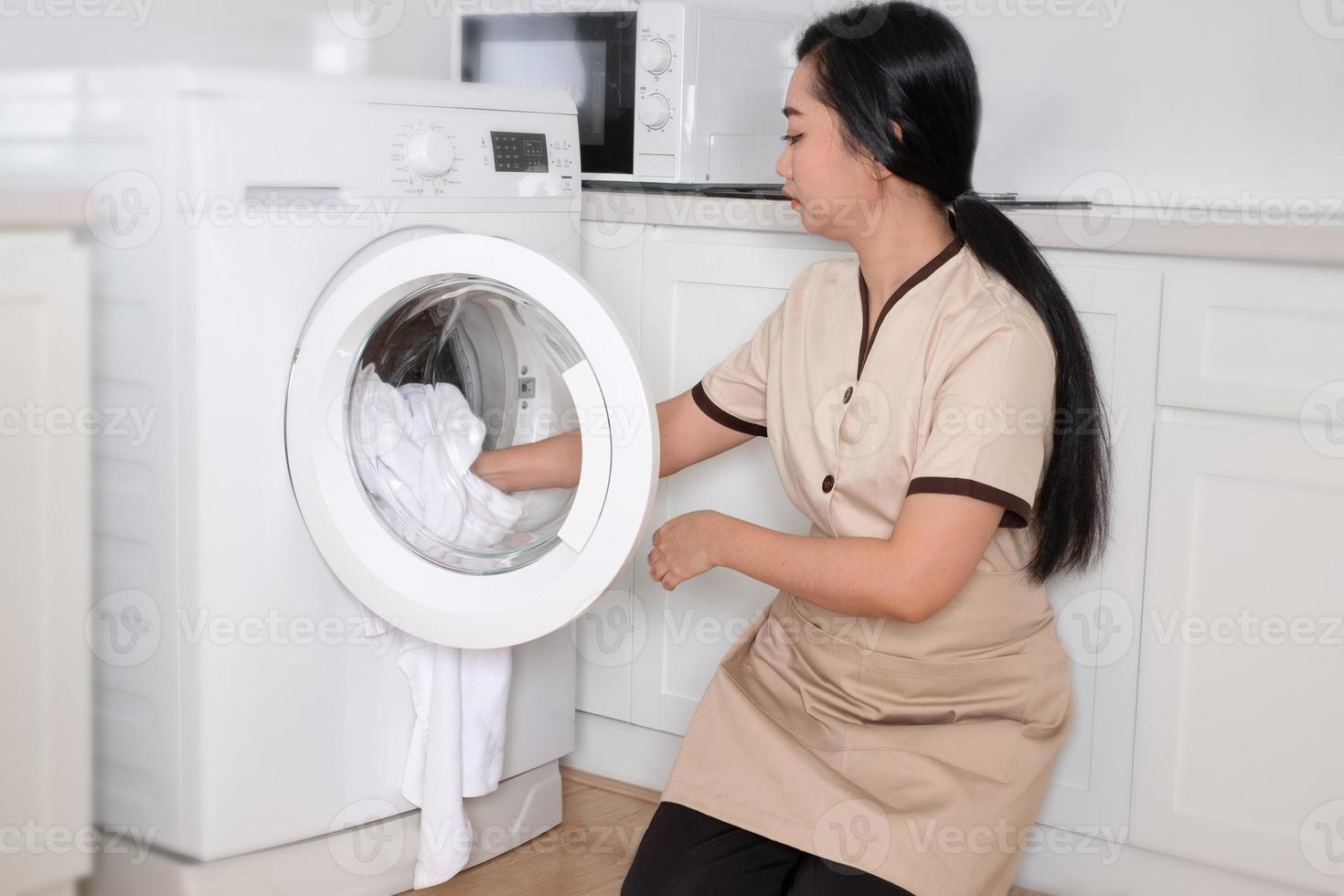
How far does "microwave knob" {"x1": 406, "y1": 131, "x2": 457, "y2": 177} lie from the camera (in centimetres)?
157

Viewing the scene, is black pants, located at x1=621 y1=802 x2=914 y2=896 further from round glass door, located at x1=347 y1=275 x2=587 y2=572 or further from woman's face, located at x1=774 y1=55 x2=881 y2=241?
woman's face, located at x1=774 y1=55 x2=881 y2=241

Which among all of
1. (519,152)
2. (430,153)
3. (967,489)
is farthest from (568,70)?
(967,489)

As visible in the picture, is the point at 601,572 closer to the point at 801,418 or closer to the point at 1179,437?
the point at 801,418

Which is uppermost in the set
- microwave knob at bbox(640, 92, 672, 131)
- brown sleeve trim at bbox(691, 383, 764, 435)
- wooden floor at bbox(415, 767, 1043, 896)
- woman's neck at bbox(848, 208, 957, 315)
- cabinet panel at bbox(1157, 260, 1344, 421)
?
microwave knob at bbox(640, 92, 672, 131)

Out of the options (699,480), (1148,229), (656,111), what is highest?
(656,111)

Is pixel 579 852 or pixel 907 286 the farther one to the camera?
pixel 579 852

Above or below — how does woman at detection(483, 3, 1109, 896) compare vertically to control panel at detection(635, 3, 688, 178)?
below

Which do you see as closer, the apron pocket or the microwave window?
the apron pocket

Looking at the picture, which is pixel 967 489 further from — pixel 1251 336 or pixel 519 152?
pixel 519 152

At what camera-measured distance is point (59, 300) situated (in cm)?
136

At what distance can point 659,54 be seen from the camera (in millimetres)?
2006

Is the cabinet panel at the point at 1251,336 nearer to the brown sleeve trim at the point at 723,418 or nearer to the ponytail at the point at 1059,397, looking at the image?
the ponytail at the point at 1059,397

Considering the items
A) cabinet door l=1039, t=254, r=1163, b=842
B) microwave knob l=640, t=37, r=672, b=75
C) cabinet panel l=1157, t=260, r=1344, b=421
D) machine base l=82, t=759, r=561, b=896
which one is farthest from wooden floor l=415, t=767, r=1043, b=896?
microwave knob l=640, t=37, r=672, b=75

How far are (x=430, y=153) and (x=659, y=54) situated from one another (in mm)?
568
